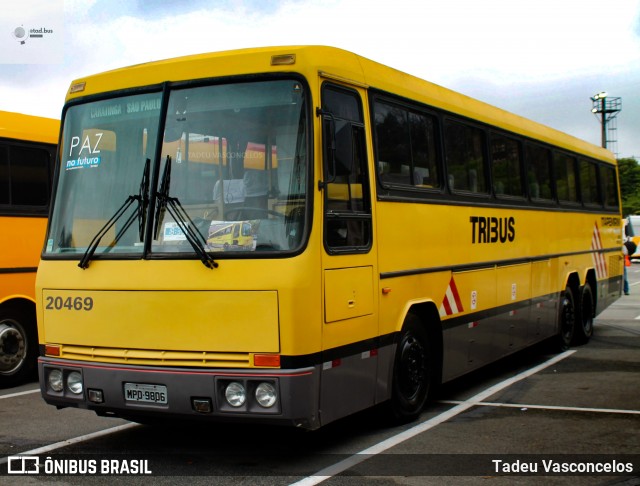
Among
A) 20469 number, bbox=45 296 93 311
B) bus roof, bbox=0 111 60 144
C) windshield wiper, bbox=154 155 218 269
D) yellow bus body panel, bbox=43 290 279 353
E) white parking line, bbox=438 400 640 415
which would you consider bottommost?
white parking line, bbox=438 400 640 415

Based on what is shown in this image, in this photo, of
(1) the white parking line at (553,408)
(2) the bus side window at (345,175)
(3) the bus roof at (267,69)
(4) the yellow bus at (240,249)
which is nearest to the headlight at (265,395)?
(4) the yellow bus at (240,249)

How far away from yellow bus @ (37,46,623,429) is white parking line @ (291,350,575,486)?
22 centimetres

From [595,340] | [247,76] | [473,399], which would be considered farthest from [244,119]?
[595,340]

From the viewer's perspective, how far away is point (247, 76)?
6289 millimetres

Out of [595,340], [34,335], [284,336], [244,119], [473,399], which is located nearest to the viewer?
[284,336]

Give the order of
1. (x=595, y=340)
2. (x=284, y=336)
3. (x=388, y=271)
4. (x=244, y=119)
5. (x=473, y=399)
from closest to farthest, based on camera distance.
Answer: (x=284, y=336) → (x=244, y=119) → (x=388, y=271) → (x=473, y=399) → (x=595, y=340)

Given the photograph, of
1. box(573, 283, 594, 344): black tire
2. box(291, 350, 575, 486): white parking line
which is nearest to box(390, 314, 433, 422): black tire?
box(291, 350, 575, 486): white parking line

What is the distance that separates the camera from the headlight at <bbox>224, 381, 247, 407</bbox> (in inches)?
230

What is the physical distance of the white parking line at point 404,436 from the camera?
6.02m

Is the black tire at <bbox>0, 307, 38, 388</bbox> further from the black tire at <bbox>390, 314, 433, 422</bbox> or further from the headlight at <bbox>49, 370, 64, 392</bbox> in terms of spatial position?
the black tire at <bbox>390, 314, 433, 422</bbox>

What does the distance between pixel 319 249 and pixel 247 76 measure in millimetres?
1447

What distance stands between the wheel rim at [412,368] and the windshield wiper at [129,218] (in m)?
2.66

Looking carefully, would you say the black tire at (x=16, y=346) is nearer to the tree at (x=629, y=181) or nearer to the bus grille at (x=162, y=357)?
the bus grille at (x=162, y=357)

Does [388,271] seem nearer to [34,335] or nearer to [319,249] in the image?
[319,249]
